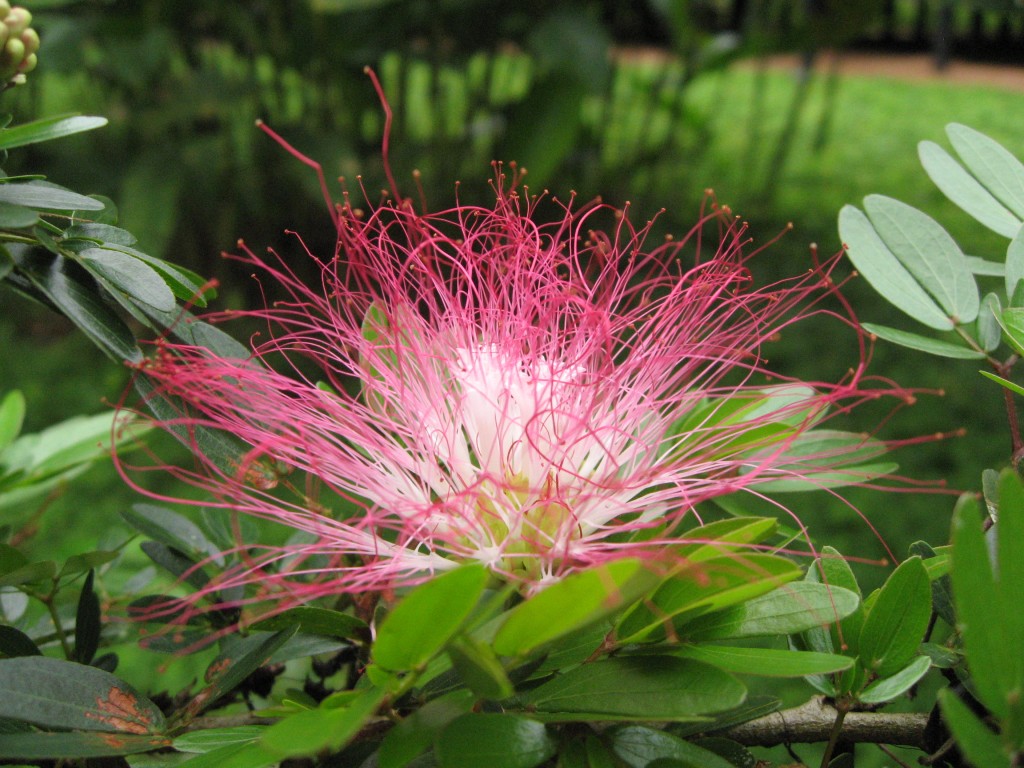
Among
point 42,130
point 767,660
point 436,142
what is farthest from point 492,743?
point 436,142

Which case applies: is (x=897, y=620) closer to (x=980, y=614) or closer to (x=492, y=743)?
(x=980, y=614)

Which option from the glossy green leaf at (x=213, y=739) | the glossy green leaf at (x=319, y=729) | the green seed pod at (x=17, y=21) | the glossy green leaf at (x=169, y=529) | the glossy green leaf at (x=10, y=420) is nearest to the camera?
the glossy green leaf at (x=319, y=729)

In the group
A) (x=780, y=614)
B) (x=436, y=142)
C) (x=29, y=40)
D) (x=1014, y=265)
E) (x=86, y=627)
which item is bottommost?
(x=436, y=142)

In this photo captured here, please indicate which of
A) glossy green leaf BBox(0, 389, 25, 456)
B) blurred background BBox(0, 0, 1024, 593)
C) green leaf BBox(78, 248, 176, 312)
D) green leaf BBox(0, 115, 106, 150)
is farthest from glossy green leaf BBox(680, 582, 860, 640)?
blurred background BBox(0, 0, 1024, 593)

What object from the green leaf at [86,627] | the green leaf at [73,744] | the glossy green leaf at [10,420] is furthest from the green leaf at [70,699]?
the glossy green leaf at [10,420]

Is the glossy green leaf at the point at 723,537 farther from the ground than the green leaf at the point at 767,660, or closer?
farther from the ground

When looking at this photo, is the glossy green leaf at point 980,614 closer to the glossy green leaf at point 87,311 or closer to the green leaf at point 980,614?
the green leaf at point 980,614

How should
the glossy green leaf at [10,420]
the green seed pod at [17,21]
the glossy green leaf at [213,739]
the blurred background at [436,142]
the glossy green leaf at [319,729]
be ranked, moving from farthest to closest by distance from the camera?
the blurred background at [436,142]
the glossy green leaf at [10,420]
the green seed pod at [17,21]
the glossy green leaf at [213,739]
the glossy green leaf at [319,729]
